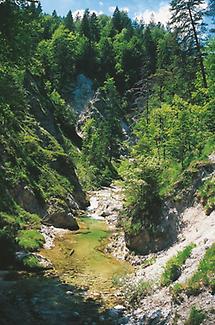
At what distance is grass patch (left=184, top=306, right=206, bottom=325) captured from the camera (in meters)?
12.1

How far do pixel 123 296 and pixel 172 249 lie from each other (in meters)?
4.64

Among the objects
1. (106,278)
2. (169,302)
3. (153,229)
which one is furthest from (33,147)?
(169,302)

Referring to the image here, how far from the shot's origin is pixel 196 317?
482 inches

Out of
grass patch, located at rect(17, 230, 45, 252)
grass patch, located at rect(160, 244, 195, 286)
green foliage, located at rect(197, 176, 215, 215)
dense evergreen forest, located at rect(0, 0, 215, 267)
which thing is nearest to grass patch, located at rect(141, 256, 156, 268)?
dense evergreen forest, located at rect(0, 0, 215, 267)

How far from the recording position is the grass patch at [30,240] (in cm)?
2389

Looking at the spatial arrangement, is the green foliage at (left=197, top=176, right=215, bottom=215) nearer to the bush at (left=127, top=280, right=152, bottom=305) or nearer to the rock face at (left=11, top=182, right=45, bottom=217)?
the bush at (left=127, top=280, right=152, bottom=305)

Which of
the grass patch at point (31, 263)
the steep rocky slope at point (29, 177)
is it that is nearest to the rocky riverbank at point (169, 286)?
the grass patch at point (31, 263)

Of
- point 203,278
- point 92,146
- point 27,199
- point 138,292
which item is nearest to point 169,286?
point 138,292

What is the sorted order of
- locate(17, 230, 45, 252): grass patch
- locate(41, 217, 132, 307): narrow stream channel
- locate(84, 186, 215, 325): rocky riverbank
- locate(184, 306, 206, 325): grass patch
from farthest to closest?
locate(17, 230, 45, 252): grass patch → locate(41, 217, 132, 307): narrow stream channel → locate(84, 186, 215, 325): rocky riverbank → locate(184, 306, 206, 325): grass patch

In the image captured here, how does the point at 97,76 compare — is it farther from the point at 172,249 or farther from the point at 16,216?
the point at 172,249

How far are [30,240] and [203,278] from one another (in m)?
13.6

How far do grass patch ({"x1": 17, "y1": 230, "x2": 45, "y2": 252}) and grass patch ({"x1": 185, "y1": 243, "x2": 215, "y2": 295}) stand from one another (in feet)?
38.5

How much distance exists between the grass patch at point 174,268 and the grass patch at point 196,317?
3256 millimetres

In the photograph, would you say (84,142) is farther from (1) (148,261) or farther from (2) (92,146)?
(1) (148,261)
